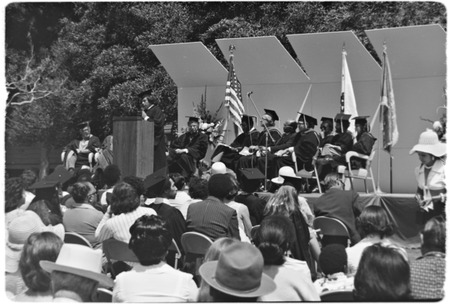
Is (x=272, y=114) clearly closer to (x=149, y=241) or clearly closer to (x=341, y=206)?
(x=341, y=206)

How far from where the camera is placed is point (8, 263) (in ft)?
15.6

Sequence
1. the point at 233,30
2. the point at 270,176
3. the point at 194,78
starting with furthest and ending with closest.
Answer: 1. the point at 233,30
2. the point at 194,78
3. the point at 270,176

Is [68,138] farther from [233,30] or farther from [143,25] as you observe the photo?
[233,30]

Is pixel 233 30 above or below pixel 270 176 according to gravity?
above

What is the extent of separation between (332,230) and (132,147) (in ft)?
12.3

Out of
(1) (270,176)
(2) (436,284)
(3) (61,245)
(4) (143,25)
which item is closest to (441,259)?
(2) (436,284)

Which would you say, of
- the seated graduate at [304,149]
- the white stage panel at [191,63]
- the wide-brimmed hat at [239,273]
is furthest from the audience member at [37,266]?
the white stage panel at [191,63]

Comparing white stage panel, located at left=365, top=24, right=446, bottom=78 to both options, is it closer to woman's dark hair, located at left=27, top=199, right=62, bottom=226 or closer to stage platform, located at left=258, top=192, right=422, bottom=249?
stage platform, located at left=258, top=192, right=422, bottom=249

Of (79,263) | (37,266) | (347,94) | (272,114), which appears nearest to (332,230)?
(79,263)

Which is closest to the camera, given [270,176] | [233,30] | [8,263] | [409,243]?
[8,263]

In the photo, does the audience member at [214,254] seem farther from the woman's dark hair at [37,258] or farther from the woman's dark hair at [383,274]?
the woman's dark hair at [37,258]

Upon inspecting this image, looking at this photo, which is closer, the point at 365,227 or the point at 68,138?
the point at 365,227

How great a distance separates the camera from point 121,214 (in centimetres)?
543

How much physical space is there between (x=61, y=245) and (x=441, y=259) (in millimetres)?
2218
